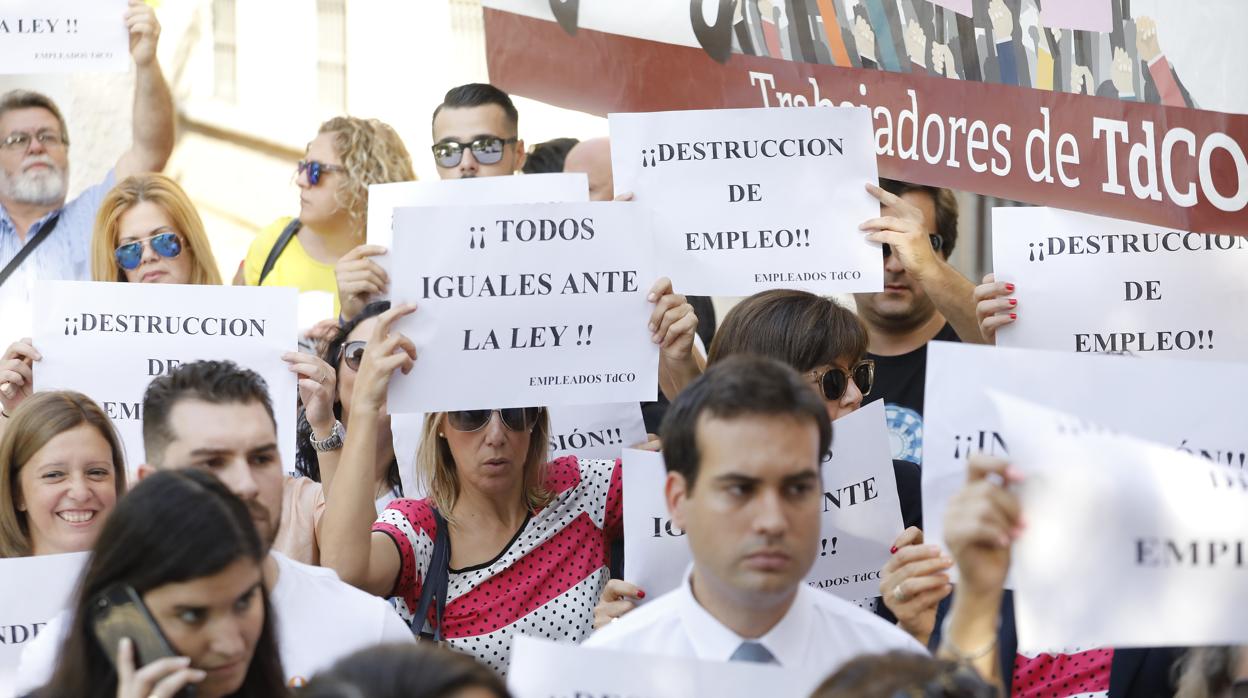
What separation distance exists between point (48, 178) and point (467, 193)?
2.33 metres

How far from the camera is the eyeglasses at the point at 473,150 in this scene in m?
6.20

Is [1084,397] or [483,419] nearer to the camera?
[1084,397]

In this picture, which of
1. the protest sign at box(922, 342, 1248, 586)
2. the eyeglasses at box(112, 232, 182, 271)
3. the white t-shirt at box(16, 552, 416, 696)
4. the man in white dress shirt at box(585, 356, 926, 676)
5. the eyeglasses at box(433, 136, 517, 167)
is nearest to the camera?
the man in white dress shirt at box(585, 356, 926, 676)

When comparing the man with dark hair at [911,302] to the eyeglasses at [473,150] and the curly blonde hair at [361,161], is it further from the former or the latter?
the curly blonde hair at [361,161]

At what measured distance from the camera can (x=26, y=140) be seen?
6.97 metres

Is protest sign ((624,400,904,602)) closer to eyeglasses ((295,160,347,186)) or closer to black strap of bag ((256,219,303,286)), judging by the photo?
eyeglasses ((295,160,347,186))

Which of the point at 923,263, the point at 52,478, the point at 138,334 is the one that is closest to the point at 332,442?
the point at 138,334

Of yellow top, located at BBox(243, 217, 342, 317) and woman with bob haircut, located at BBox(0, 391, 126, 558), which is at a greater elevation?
yellow top, located at BBox(243, 217, 342, 317)

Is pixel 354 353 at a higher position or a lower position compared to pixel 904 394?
higher

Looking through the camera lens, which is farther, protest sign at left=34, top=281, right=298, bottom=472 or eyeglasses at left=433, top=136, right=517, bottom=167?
eyeglasses at left=433, top=136, right=517, bottom=167

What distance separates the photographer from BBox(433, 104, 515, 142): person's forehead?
624 cm

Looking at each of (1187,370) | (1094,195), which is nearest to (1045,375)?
(1187,370)

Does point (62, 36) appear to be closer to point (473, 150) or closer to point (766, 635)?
point (473, 150)

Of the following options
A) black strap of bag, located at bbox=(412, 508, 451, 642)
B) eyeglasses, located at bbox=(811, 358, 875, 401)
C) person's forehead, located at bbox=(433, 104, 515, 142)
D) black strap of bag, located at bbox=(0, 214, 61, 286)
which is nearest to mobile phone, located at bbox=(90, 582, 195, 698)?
black strap of bag, located at bbox=(412, 508, 451, 642)
